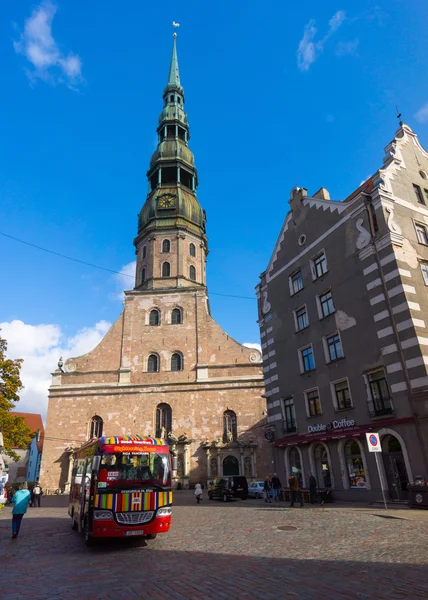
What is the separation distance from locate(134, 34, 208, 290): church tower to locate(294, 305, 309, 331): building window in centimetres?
2132

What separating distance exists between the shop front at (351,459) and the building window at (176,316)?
20440mm

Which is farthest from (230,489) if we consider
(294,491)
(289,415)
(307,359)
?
(307,359)

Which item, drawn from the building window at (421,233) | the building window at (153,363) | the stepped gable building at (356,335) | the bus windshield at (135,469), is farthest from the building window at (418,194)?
the building window at (153,363)

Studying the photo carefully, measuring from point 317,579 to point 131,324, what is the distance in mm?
35269

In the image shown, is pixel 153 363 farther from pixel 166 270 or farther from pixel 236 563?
pixel 236 563

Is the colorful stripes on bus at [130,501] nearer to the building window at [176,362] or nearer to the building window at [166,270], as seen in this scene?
the building window at [176,362]

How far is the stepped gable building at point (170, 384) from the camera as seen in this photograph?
33.8 m

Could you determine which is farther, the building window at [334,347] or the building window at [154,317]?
the building window at [154,317]

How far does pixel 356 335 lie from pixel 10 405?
1963cm

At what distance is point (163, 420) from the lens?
35.7m

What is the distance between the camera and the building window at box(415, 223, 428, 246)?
18542 mm

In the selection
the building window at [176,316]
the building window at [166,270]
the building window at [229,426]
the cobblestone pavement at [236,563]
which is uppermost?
the building window at [166,270]

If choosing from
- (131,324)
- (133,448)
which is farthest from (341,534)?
(131,324)

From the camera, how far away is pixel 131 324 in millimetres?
39781
